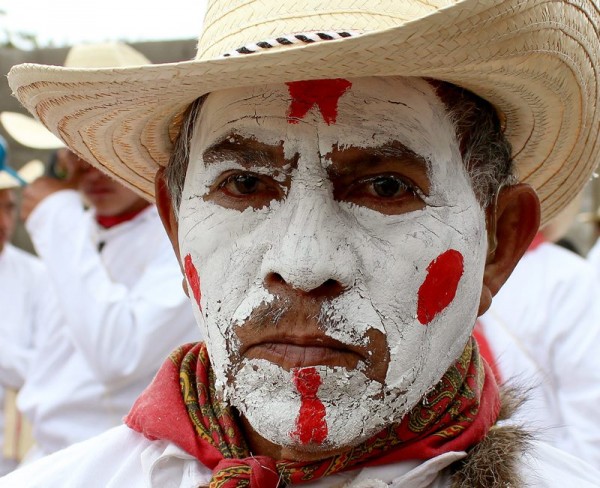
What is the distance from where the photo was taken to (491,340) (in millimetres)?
4496

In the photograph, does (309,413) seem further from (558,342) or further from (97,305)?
(558,342)

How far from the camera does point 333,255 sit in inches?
73.6

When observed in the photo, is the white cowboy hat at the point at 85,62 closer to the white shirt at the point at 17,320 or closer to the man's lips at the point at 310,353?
the white shirt at the point at 17,320

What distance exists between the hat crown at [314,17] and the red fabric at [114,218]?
2.68 m

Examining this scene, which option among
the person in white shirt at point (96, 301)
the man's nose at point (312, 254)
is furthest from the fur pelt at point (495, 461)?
the person in white shirt at point (96, 301)

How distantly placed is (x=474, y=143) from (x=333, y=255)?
1.55 ft

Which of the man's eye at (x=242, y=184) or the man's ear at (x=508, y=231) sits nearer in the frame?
the man's eye at (x=242, y=184)

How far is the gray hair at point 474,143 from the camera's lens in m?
2.07

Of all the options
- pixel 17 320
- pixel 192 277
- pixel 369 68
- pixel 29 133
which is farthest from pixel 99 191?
pixel 369 68

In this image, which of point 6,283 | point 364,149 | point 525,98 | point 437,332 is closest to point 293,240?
point 364,149

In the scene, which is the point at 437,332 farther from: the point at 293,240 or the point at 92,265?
the point at 92,265

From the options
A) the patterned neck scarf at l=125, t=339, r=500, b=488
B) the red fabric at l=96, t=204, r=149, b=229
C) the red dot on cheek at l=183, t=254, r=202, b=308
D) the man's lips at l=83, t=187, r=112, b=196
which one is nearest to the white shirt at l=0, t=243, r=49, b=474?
the red fabric at l=96, t=204, r=149, b=229

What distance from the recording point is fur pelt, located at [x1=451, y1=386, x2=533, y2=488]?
1989mm

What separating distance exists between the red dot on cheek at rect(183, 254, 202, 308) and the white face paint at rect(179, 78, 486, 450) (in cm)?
2
